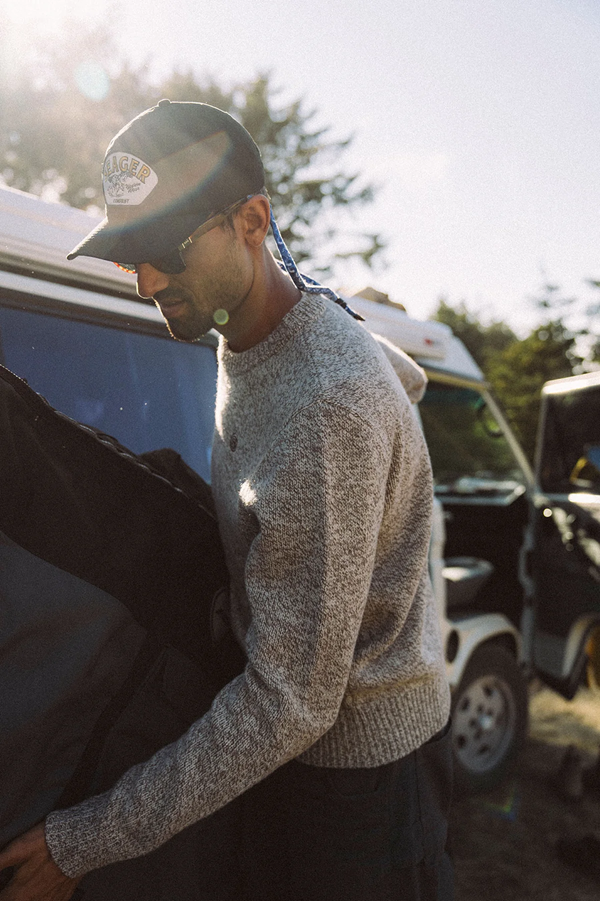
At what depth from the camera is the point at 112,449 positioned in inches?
47.0

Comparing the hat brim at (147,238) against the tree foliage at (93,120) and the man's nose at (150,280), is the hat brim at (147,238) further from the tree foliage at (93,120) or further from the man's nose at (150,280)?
the tree foliage at (93,120)

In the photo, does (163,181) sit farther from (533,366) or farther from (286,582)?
(533,366)

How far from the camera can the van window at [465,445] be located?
410 cm

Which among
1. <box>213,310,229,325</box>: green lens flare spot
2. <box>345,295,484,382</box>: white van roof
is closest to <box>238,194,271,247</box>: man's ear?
<box>213,310,229,325</box>: green lens flare spot

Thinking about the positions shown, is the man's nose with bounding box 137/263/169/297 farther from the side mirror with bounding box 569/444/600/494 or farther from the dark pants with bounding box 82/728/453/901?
the side mirror with bounding box 569/444/600/494

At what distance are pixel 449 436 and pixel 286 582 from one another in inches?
149

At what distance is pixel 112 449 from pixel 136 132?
542mm

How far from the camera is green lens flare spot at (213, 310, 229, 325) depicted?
129 cm

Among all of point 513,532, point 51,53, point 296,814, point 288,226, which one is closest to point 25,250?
point 296,814

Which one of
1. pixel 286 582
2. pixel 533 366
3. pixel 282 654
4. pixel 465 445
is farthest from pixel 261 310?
pixel 533 366

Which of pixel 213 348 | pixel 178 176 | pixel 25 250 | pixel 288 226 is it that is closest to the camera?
pixel 178 176

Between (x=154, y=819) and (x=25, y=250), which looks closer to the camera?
(x=154, y=819)

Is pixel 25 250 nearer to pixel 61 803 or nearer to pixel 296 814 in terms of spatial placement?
pixel 61 803

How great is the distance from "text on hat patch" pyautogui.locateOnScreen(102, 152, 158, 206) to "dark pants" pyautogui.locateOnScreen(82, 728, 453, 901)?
1.06 metres
